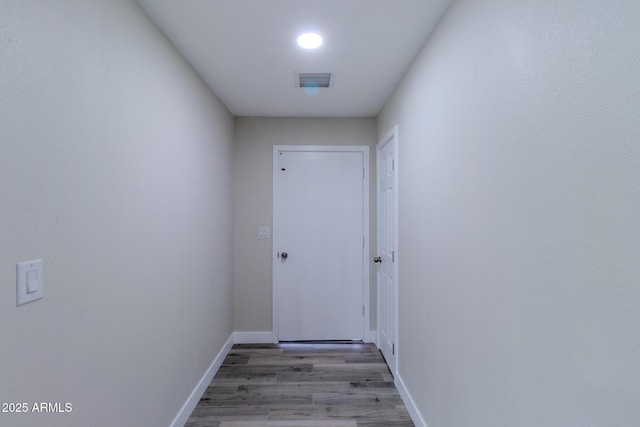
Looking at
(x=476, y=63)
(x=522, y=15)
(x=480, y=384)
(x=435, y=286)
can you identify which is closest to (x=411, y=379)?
(x=435, y=286)

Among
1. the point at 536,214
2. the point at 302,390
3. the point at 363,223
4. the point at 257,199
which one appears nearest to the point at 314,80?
the point at 257,199

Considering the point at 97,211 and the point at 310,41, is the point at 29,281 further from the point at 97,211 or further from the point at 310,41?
the point at 310,41

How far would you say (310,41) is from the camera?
187 centimetres

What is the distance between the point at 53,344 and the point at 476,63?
1.90m

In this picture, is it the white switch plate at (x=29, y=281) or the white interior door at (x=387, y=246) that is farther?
the white interior door at (x=387, y=246)

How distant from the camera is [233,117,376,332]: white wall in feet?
10.9

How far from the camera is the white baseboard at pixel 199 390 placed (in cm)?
198

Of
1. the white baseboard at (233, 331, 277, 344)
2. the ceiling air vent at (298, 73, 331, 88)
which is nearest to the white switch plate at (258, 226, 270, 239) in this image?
the white baseboard at (233, 331, 277, 344)

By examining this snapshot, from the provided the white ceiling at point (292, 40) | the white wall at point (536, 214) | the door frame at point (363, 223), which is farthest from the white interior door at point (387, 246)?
the white wall at point (536, 214)

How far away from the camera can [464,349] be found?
1.40 meters

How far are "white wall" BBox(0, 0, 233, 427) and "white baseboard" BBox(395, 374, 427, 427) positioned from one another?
156 cm

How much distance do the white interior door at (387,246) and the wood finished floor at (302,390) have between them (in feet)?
0.81

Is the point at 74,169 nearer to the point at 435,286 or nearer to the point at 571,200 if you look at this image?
the point at 571,200

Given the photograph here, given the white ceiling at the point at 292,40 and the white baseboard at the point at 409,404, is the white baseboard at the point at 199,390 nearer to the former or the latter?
the white baseboard at the point at 409,404
